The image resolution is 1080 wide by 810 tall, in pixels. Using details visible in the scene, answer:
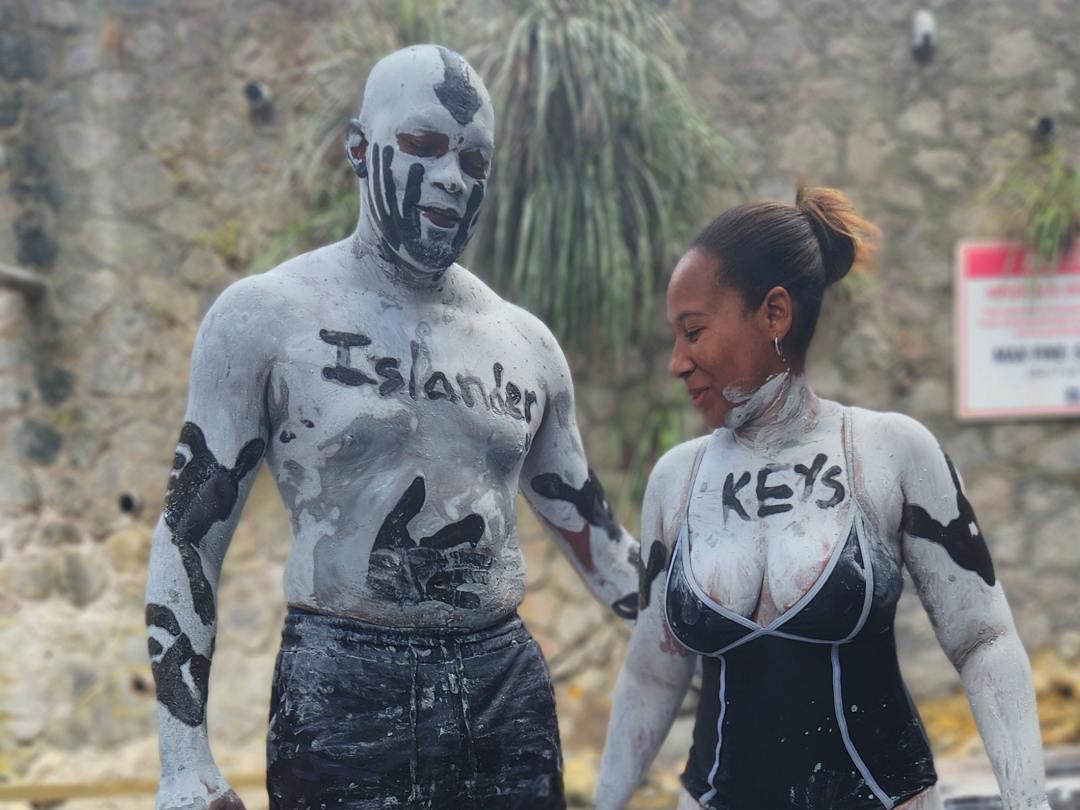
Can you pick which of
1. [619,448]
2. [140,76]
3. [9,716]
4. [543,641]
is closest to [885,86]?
[619,448]

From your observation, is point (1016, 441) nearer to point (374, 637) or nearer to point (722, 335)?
point (722, 335)

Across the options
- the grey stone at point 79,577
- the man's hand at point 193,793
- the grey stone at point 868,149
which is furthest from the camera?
the grey stone at point 868,149

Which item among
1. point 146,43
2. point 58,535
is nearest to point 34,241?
point 146,43

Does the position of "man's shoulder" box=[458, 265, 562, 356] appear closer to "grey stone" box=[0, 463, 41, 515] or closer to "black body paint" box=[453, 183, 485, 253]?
"black body paint" box=[453, 183, 485, 253]

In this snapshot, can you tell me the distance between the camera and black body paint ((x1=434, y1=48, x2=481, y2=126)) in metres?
2.30

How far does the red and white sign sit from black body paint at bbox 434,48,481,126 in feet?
12.4

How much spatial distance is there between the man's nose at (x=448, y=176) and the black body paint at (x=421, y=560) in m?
0.48

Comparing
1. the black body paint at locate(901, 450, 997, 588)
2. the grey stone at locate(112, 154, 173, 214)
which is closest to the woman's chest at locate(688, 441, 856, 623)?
the black body paint at locate(901, 450, 997, 588)

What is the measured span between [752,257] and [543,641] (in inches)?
137

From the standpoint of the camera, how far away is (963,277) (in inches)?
223

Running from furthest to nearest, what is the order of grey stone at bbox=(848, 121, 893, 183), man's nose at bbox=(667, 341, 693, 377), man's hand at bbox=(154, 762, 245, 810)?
→ 1. grey stone at bbox=(848, 121, 893, 183)
2. man's nose at bbox=(667, 341, 693, 377)
3. man's hand at bbox=(154, 762, 245, 810)

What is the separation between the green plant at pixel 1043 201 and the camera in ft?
18.1

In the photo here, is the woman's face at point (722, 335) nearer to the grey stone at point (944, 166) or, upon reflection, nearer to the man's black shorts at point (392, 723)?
the man's black shorts at point (392, 723)

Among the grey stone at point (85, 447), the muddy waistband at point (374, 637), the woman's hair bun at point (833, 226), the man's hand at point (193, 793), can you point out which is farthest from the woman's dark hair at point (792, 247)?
the grey stone at point (85, 447)
